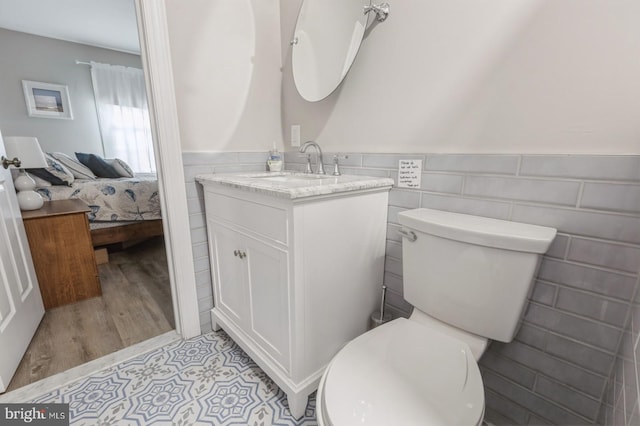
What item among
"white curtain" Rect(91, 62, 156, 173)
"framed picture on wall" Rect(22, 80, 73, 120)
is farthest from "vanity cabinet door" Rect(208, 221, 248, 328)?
"framed picture on wall" Rect(22, 80, 73, 120)

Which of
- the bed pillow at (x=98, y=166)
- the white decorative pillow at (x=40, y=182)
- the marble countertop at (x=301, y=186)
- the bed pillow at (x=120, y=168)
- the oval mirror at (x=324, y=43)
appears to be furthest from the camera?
the bed pillow at (x=120, y=168)

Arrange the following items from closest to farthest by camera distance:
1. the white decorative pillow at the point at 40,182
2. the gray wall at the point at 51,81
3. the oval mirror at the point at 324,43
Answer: the oval mirror at the point at 324,43
the white decorative pillow at the point at 40,182
the gray wall at the point at 51,81

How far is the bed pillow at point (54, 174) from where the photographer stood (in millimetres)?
2250

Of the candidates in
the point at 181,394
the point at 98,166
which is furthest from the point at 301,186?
the point at 98,166

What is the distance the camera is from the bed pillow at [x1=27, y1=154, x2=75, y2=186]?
2250 mm

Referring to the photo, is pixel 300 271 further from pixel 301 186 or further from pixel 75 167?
pixel 75 167

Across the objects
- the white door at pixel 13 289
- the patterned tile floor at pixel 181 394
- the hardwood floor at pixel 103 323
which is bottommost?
the patterned tile floor at pixel 181 394

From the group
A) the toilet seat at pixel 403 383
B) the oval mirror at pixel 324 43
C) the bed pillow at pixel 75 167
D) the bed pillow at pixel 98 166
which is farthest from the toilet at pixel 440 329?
the bed pillow at pixel 98 166

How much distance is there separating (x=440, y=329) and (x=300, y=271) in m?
0.50

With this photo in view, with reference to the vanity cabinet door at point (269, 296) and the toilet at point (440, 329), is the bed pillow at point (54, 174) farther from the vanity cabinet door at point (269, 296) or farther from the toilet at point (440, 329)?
the toilet at point (440, 329)

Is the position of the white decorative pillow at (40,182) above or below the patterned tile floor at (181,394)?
above

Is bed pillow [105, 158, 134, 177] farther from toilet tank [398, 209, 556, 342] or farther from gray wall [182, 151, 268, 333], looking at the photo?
toilet tank [398, 209, 556, 342]

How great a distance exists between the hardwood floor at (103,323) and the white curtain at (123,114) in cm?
260

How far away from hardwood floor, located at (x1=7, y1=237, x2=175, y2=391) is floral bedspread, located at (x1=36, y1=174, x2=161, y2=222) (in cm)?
49
